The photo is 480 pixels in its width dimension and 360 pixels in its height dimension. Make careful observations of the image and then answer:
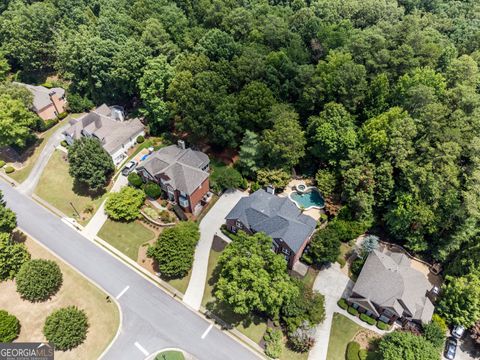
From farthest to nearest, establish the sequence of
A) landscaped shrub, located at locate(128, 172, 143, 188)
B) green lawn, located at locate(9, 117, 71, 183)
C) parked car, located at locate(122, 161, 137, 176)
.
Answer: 1. green lawn, located at locate(9, 117, 71, 183)
2. parked car, located at locate(122, 161, 137, 176)
3. landscaped shrub, located at locate(128, 172, 143, 188)

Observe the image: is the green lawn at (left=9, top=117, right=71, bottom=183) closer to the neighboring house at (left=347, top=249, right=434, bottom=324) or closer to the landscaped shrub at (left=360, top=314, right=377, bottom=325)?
the neighboring house at (left=347, top=249, right=434, bottom=324)

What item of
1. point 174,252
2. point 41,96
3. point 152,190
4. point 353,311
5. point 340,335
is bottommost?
point 340,335

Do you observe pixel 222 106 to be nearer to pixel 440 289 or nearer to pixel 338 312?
pixel 338 312

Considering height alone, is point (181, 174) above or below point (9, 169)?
above

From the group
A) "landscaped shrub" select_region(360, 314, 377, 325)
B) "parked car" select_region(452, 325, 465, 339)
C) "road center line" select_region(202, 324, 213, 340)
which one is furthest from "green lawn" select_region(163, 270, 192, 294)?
"parked car" select_region(452, 325, 465, 339)

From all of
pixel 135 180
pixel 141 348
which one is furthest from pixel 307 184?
pixel 141 348

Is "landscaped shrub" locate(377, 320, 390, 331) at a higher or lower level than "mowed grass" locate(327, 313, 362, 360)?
higher

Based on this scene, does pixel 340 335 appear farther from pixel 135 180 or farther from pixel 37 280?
pixel 37 280
